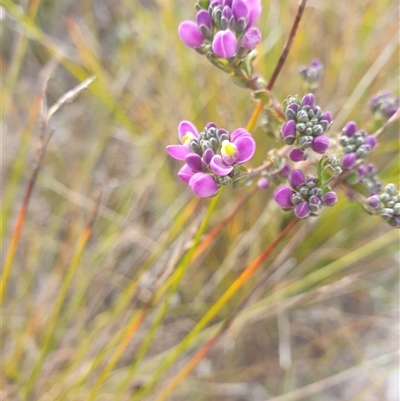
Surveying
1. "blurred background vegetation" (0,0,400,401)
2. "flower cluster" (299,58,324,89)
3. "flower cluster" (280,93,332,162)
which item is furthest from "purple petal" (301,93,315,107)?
"blurred background vegetation" (0,0,400,401)

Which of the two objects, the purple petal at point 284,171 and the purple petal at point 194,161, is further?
the purple petal at point 284,171

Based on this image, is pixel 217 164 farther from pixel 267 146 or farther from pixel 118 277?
pixel 118 277

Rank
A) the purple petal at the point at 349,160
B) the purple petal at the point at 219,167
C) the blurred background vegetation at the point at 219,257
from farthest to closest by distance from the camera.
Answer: the blurred background vegetation at the point at 219,257, the purple petal at the point at 349,160, the purple petal at the point at 219,167

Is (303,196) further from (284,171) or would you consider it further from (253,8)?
(253,8)

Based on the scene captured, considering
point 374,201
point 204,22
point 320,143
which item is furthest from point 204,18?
point 374,201

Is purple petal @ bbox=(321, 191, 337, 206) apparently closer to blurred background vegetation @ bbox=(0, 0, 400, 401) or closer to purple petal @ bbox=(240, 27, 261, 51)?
purple petal @ bbox=(240, 27, 261, 51)

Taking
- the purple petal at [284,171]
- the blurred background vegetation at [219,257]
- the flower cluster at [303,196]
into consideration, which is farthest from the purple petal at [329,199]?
the blurred background vegetation at [219,257]

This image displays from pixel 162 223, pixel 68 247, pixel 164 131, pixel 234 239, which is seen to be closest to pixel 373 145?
pixel 234 239

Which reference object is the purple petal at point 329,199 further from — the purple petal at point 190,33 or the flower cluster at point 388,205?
the purple petal at point 190,33
